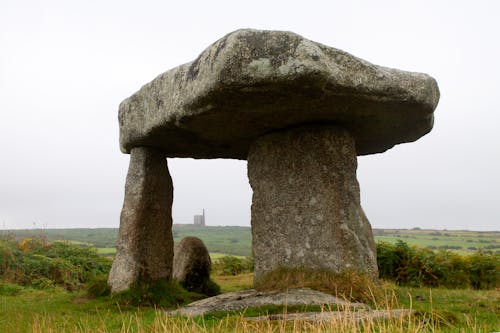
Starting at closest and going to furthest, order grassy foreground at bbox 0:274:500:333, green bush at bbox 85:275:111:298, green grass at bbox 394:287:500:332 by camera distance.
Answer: green grass at bbox 394:287:500:332
grassy foreground at bbox 0:274:500:333
green bush at bbox 85:275:111:298

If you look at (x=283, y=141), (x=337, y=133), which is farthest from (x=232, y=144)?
(x=337, y=133)

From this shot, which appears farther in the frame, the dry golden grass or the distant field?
the distant field

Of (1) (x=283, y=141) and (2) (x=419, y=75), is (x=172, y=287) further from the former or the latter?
(2) (x=419, y=75)

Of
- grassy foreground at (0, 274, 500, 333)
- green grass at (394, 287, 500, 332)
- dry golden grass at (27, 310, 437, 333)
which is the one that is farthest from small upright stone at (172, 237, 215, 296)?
dry golden grass at (27, 310, 437, 333)

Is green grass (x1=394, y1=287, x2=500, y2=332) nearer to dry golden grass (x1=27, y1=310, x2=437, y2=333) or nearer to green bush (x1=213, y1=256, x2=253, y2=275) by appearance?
dry golden grass (x1=27, y1=310, x2=437, y2=333)

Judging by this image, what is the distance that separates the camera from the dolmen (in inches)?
312

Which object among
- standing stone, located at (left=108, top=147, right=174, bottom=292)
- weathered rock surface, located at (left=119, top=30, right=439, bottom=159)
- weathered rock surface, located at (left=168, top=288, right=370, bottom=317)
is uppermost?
weathered rock surface, located at (left=119, top=30, right=439, bottom=159)

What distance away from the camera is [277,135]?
36.1ft

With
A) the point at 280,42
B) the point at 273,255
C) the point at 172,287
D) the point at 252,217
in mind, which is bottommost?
the point at 172,287

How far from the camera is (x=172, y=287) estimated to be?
468 inches

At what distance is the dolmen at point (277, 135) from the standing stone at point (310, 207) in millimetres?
21

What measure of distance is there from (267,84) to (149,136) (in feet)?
13.7

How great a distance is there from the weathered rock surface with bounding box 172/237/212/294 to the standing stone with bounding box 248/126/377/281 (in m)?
2.84

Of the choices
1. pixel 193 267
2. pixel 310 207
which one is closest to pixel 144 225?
pixel 193 267
